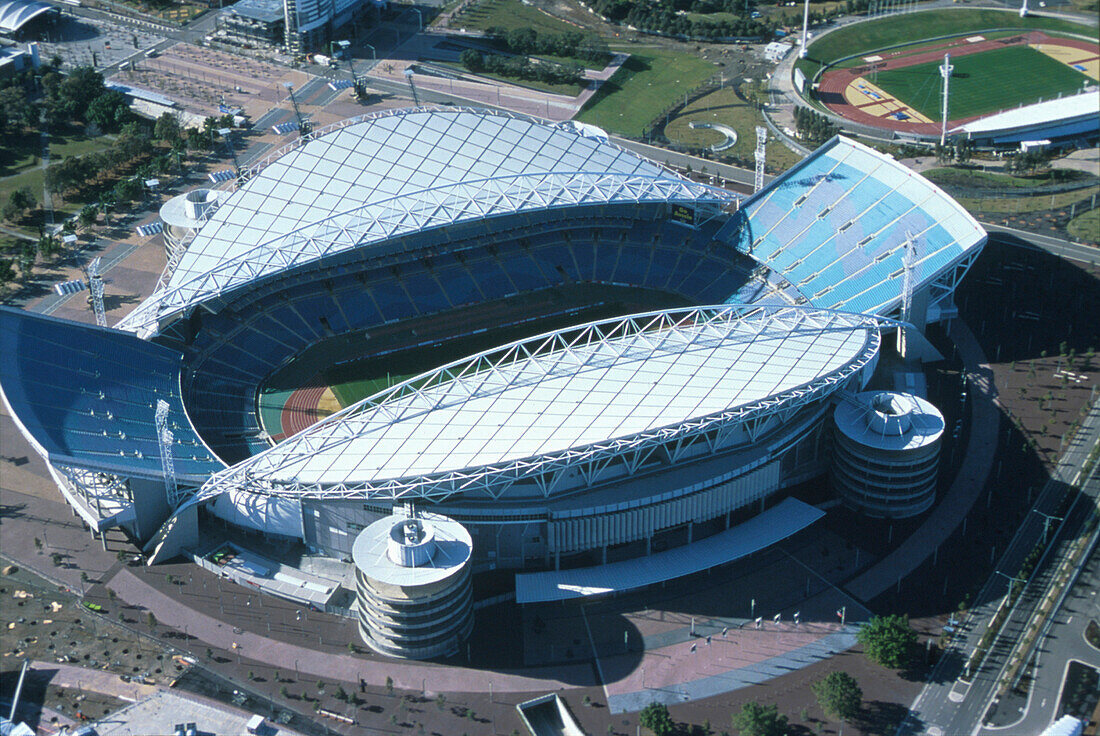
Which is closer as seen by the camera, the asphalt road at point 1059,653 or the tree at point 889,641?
the asphalt road at point 1059,653

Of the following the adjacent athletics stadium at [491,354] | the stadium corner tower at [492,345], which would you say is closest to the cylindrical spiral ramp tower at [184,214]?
the stadium corner tower at [492,345]

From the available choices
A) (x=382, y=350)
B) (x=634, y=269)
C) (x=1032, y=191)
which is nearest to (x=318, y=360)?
(x=382, y=350)

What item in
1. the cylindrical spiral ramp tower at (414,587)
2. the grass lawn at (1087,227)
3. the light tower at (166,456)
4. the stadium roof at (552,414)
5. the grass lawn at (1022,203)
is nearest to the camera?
the cylindrical spiral ramp tower at (414,587)

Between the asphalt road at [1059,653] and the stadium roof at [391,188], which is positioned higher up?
the stadium roof at [391,188]

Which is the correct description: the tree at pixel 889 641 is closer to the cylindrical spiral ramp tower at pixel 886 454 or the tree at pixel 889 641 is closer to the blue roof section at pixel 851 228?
the cylindrical spiral ramp tower at pixel 886 454

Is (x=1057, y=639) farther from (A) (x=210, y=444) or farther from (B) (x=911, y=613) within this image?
(A) (x=210, y=444)

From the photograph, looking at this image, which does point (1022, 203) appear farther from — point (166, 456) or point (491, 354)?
point (166, 456)
